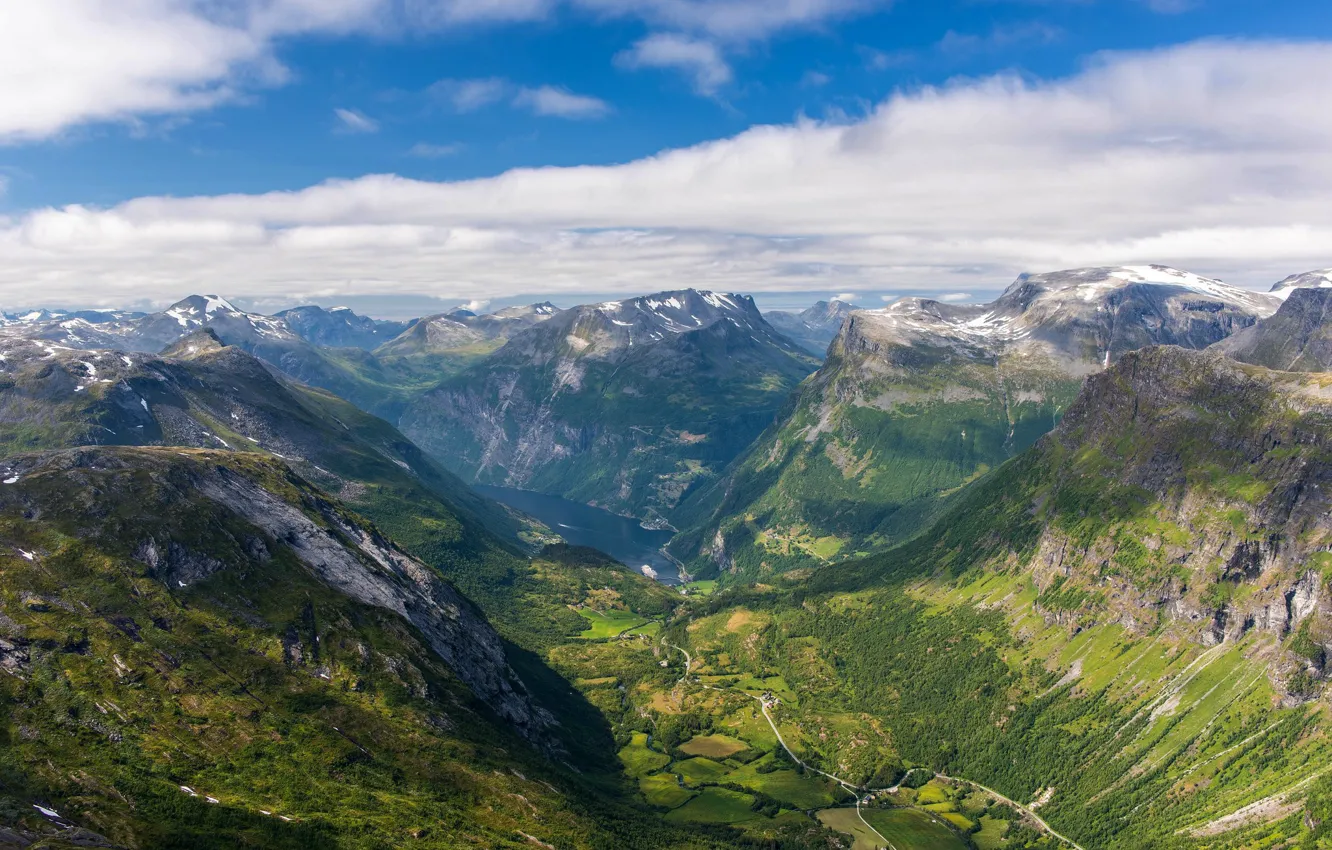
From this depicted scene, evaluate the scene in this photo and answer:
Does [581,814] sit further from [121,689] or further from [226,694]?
[121,689]

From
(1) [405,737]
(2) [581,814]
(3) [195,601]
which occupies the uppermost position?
(3) [195,601]

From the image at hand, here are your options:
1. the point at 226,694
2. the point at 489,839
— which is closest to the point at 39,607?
the point at 226,694

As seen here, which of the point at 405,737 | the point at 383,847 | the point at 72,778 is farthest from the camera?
the point at 405,737

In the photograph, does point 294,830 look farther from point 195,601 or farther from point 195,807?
point 195,601

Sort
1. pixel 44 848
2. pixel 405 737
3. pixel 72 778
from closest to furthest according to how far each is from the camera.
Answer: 1. pixel 44 848
2. pixel 72 778
3. pixel 405 737

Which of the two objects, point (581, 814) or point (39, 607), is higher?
point (39, 607)

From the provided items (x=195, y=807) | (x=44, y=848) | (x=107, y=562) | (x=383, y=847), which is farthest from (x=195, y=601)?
(x=44, y=848)

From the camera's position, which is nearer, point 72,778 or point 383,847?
point 72,778
